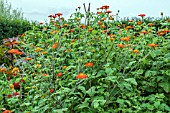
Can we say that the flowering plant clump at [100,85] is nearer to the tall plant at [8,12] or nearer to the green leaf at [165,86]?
the green leaf at [165,86]

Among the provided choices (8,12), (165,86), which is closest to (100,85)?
(165,86)

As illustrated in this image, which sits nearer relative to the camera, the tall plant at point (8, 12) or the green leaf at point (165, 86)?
the green leaf at point (165, 86)

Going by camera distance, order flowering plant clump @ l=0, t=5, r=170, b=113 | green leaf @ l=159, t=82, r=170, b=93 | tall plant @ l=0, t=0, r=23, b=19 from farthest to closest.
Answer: tall plant @ l=0, t=0, r=23, b=19 → green leaf @ l=159, t=82, r=170, b=93 → flowering plant clump @ l=0, t=5, r=170, b=113

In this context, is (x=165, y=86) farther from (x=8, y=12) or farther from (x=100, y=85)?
(x=8, y=12)

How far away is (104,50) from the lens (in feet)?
13.7

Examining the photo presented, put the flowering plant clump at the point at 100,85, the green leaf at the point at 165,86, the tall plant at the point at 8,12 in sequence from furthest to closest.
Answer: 1. the tall plant at the point at 8,12
2. the green leaf at the point at 165,86
3. the flowering plant clump at the point at 100,85

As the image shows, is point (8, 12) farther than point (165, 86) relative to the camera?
Yes

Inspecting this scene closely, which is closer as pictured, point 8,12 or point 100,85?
point 100,85

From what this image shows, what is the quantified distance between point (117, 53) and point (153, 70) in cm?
45

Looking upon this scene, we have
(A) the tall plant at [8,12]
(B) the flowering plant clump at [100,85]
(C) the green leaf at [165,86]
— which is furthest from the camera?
(A) the tall plant at [8,12]

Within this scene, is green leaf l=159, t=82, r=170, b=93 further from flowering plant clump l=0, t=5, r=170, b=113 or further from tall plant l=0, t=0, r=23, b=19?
tall plant l=0, t=0, r=23, b=19

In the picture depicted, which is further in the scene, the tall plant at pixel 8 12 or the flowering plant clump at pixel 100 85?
the tall plant at pixel 8 12

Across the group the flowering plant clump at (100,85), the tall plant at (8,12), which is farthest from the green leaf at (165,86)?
Answer: the tall plant at (8,12)

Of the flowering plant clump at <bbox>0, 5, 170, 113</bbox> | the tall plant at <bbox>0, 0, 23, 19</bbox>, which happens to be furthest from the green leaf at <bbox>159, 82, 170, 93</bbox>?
the tall plant at <bbox>0, 0, 23, 19</bbox>
